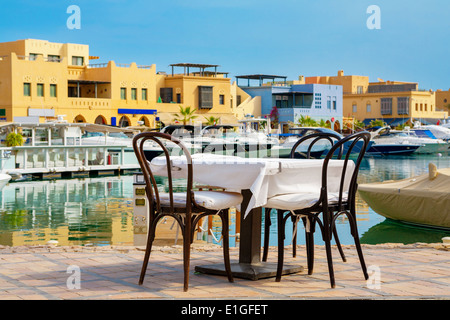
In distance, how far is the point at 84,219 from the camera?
1523 centimetres

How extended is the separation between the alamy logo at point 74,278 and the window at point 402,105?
76.0 metres

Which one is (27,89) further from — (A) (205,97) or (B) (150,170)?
(B) (150,170)

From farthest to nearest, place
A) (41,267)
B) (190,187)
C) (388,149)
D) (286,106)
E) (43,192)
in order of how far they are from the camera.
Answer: (286,106) < (388,149) < (43,192) < (41,267) < (190,187)

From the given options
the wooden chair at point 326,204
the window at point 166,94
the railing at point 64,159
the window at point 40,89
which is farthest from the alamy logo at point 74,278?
the window at point 166,94

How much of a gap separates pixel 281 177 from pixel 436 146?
156 ft

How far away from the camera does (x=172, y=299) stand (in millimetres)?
4105

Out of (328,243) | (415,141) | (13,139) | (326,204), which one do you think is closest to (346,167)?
(326,204)

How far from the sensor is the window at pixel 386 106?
7825cm

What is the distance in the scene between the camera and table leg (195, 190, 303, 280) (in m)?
4.86

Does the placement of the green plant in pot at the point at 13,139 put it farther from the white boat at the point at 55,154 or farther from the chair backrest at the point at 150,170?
the chair backrest at the point at 150,170

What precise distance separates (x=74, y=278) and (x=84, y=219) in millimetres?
10742

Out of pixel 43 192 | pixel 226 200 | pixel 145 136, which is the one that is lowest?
pixel 43 192
